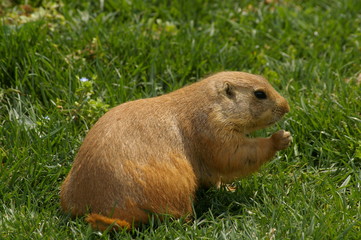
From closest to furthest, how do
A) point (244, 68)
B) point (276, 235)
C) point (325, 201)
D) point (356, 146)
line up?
point (276, 235) → point (325, 201) → point (356, 146) → point (244, 68)

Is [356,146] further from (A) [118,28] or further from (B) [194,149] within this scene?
(A) [118,28]

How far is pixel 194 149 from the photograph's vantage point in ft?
16.4

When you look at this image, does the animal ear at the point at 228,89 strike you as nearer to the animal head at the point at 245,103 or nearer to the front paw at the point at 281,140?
the animal head at the point at 245,103

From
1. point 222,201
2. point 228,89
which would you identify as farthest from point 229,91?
point 222,201

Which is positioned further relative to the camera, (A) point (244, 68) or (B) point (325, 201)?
(A) point (244, 68)

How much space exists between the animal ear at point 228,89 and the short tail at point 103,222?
137 centimetres

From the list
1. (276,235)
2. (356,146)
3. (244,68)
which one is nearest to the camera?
(276,235)

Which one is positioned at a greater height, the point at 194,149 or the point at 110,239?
the point at 194,149

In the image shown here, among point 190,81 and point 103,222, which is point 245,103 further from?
point 190,81

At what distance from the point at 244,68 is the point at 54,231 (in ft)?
10.5

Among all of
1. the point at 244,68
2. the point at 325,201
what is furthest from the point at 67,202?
the point at 244,68

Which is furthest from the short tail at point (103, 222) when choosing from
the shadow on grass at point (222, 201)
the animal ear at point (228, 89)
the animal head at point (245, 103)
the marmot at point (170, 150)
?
the animal ear at point (228, 89)

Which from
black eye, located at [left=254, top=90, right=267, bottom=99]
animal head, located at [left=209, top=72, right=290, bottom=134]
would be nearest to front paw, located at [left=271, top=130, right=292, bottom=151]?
animal head, located at [left=209, top=72, right=290, bottom=134]

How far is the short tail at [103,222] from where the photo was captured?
4504mm
